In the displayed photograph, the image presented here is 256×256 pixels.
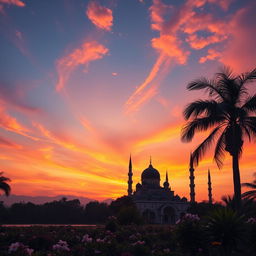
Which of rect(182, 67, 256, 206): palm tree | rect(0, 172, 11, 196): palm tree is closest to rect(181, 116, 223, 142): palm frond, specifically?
rect(182, 67, 256, 206): palm tree

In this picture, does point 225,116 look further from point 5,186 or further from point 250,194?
point 5,186

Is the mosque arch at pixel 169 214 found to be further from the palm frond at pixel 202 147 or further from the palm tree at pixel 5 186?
the palm frond at pixel 202 147

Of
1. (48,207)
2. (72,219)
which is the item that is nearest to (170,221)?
(72,219)

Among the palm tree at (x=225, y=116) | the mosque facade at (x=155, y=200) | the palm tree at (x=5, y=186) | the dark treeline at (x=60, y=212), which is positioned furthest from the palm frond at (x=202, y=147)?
the mosque facade at (x=155, y=200)

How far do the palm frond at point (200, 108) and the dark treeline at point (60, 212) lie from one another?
168ft

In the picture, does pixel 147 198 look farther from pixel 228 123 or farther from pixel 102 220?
A: pixel 228 123

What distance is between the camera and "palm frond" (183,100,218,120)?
17344 millimetres

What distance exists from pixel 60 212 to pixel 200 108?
73.9 m

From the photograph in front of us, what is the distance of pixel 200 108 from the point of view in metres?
17.5

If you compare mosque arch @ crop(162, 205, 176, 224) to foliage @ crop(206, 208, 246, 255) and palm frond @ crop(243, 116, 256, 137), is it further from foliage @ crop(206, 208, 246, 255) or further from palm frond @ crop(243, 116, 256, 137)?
foliage @ crop(206, 208, 246, 255)

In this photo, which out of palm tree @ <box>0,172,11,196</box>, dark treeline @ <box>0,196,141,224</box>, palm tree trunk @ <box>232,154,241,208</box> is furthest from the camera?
dark treeline @ <box>0,196,141,224</box>

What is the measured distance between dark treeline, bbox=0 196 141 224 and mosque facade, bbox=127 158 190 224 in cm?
976

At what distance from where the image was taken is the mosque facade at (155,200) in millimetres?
88875

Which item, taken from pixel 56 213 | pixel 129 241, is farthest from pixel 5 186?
pixel 56 213
